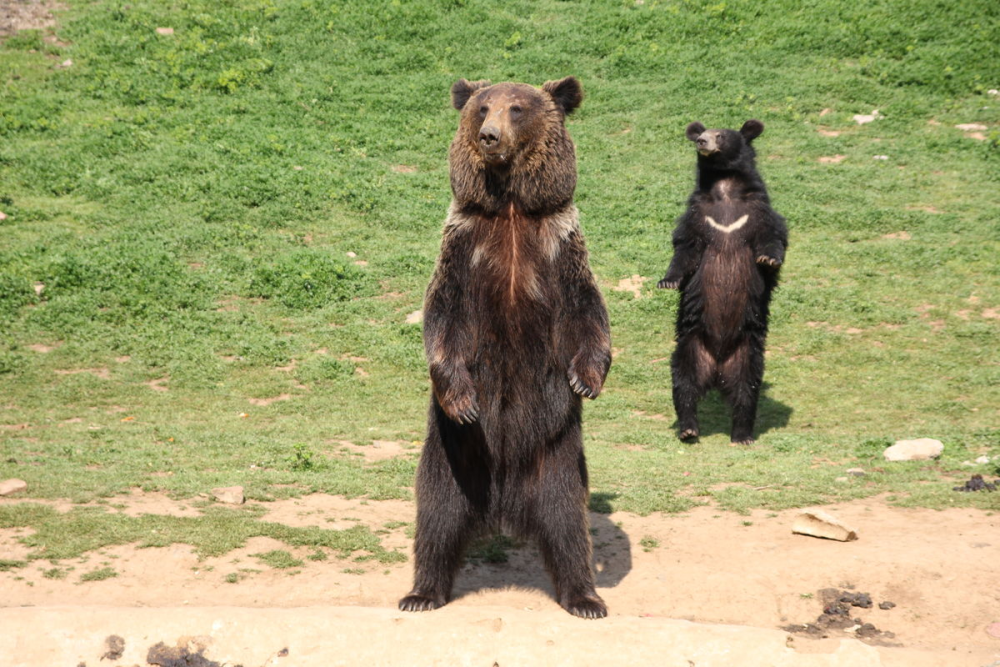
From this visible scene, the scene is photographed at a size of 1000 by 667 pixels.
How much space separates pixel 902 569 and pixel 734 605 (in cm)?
103

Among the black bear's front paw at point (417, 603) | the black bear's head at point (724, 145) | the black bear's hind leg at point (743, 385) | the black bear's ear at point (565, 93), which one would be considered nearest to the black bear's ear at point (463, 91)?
the black bear's ear at point (565, 93)

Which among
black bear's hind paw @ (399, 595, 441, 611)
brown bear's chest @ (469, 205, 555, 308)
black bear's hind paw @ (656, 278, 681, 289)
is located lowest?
black bear's hind paw @ (399, 595, 441, 611)

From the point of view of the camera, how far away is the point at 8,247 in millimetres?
12234

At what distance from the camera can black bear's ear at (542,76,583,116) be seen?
543 cm

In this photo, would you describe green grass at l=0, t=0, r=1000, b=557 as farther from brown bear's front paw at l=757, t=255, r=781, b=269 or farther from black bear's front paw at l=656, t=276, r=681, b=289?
brown bear's front paw at l=757, t=255, r=781, b=269

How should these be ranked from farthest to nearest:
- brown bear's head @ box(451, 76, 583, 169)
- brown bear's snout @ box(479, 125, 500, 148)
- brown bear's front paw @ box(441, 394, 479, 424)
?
1. brown bear's front paw @ box(441, 394, 479, 424)
2. brown bear's head @ box(451, 76, 583, 169)
3. brown bear's snout @ box(479, 125, 500, 148)

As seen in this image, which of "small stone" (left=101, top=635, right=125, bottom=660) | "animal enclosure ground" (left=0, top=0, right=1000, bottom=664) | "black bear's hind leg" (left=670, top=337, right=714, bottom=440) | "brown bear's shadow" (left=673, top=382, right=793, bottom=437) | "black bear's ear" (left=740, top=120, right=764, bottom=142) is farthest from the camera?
"brown bear's shadow" (left=673, top=382, right=793, bottom=437)

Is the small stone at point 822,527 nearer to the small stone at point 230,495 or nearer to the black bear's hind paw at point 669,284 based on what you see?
the black bear's hind paw at point 669,284

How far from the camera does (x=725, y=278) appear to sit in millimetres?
9633

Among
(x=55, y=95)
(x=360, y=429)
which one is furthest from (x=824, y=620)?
(x=55, y=95)

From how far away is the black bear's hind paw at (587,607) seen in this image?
522cm

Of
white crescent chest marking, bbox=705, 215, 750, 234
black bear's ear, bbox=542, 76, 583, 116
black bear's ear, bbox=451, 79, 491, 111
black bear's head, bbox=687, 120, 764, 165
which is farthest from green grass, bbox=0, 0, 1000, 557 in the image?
black bear's ear, bbox=542, 76, 583, 116

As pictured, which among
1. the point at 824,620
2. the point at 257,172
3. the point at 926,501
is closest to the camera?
the point at 824,620

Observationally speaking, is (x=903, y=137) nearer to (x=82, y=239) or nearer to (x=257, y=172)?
(x=257, y=172)
